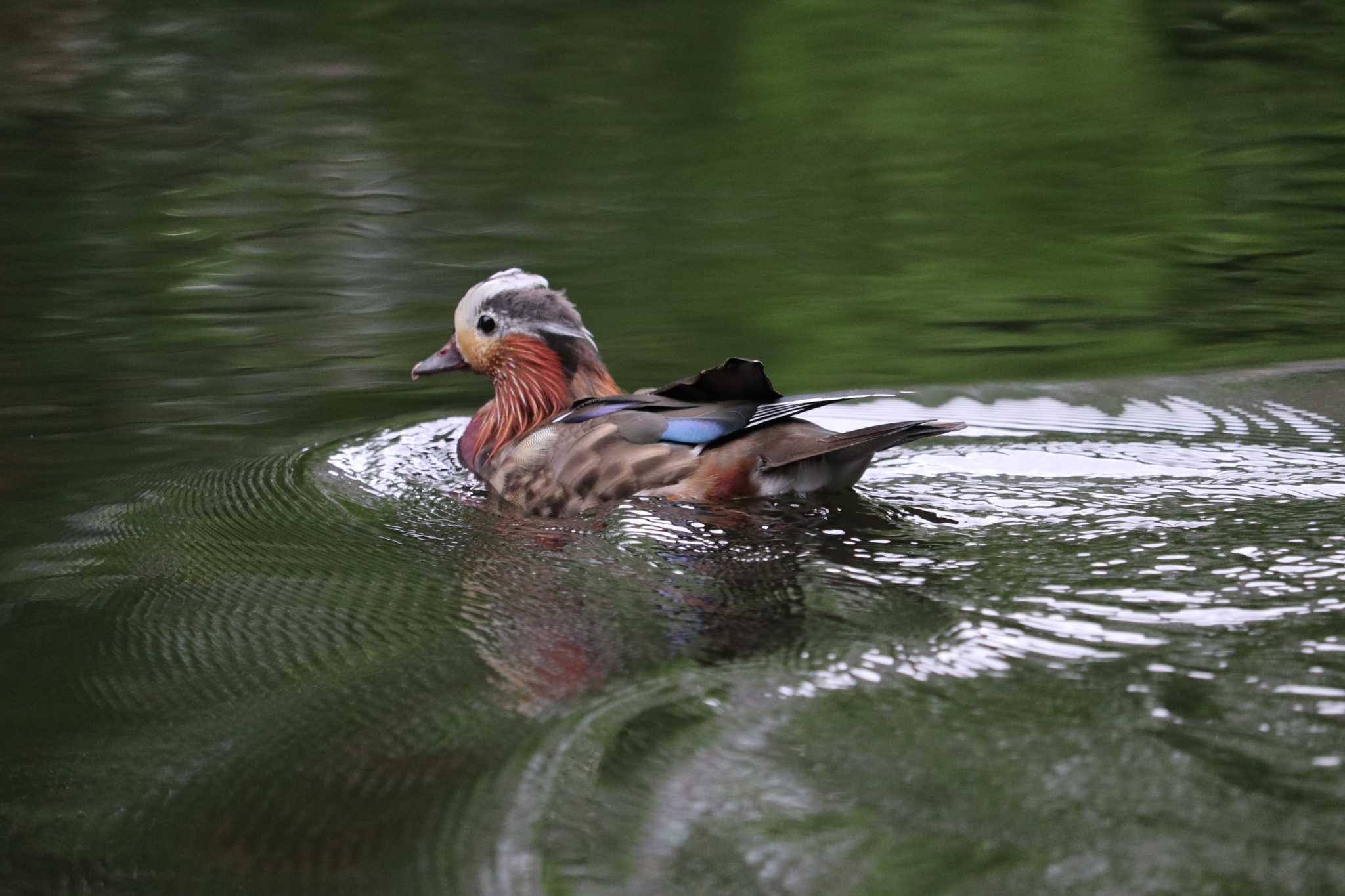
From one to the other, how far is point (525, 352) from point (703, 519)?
156cm

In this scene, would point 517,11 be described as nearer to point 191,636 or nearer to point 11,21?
point 11,21

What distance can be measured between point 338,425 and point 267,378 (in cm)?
94

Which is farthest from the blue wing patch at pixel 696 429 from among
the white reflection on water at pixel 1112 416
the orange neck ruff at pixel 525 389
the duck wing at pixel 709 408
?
the white reflection on water at pixel 1112 416

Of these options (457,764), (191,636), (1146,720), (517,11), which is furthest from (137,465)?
(517,11)

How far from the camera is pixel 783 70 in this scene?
42.4 feet

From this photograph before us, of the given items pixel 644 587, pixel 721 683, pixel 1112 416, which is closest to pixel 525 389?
pixel 644 587

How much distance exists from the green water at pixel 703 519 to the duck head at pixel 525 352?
0.35m

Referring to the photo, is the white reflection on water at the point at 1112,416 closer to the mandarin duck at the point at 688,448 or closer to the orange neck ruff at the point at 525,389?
the mandarin duck at the point at 688,448

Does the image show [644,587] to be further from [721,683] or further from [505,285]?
[505,285]

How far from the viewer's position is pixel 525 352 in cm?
570

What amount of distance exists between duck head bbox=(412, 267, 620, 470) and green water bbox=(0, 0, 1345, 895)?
345 mm

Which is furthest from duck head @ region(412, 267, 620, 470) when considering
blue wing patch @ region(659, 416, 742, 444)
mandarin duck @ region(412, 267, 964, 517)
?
blue wing patch @ region(659, 416, 742, 444)

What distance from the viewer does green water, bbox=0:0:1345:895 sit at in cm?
249

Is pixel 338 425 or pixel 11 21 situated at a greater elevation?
pixel 11 21
